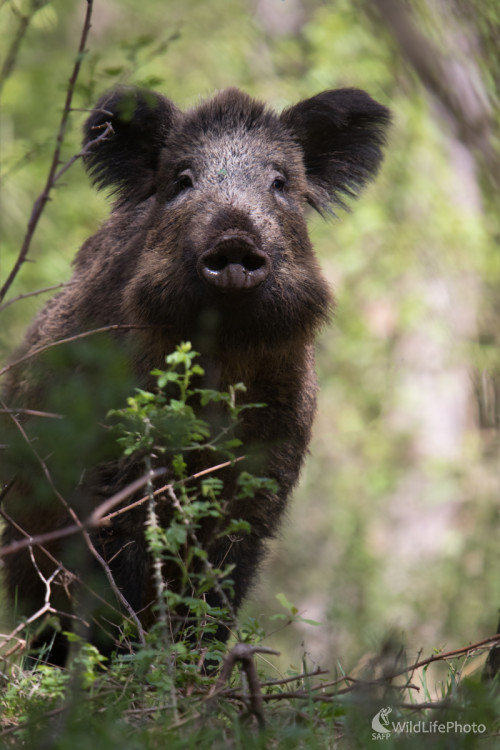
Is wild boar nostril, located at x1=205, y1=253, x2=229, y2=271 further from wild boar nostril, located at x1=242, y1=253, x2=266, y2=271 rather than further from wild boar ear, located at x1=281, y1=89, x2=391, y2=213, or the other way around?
wild boar ear, located at x1=281, y1=89, x2=391, y2=213

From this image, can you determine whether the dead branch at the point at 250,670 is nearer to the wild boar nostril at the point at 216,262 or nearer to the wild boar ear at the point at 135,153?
the wild boar nostril at the point at 216,262

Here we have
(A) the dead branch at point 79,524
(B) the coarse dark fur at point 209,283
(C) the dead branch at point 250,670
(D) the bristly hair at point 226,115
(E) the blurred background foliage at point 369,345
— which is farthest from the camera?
(E) the blurred background foliage at point 369,345

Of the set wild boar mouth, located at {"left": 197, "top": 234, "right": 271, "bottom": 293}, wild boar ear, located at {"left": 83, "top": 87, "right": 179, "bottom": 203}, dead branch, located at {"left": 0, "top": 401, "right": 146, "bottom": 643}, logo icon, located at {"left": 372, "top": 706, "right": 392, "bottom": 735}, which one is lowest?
logo icon, located at {"left": 372, "top": 706, "right": 392, "bottom": 735}

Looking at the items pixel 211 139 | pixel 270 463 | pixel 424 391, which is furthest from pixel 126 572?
pixel 424 391

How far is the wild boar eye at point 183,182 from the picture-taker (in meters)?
5.07

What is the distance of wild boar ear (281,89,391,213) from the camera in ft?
18.0

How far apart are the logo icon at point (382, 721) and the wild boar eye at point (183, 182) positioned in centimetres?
304

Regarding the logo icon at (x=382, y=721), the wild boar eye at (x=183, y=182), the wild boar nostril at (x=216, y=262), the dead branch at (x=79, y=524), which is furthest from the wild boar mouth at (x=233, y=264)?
the logo icon at (x=382, y=721)

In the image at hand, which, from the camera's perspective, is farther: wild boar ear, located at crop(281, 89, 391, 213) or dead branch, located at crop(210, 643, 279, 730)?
wild boar ear, located at crop(281, 89, 391, 213)

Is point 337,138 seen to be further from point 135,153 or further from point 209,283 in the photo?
point 209,283

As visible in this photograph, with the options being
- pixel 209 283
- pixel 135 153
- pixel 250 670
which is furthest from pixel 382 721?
pixel 135 153

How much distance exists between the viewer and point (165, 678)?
3.03 meters

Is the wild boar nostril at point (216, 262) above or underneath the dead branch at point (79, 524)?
above

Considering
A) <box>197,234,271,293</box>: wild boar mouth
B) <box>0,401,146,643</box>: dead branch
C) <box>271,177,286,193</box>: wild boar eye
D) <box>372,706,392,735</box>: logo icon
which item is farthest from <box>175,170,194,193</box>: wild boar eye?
<box>372,706,392,735</box>: logo icon
